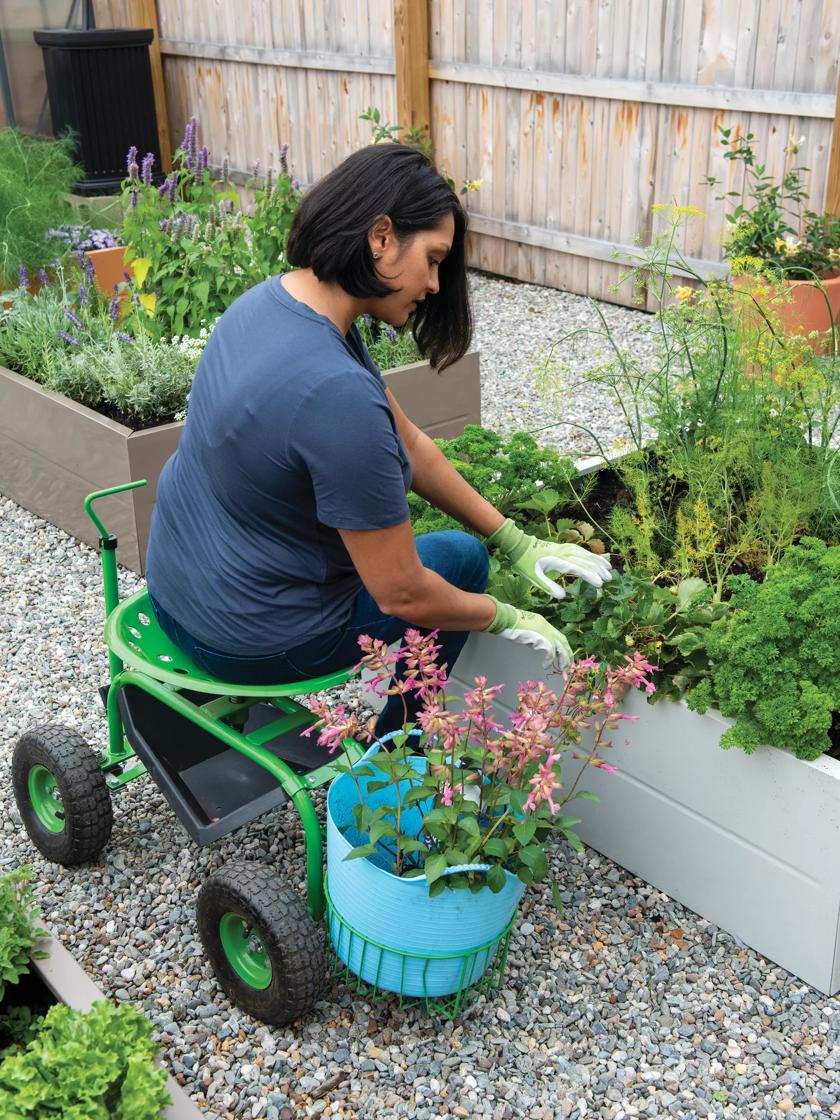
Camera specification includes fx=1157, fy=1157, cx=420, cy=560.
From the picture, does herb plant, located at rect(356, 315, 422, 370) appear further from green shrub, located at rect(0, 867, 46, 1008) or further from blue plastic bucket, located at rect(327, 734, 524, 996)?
green shrub, located at rect(0, 867, 46, 1008)

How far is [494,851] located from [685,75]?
14.6 ft

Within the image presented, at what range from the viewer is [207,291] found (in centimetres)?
391

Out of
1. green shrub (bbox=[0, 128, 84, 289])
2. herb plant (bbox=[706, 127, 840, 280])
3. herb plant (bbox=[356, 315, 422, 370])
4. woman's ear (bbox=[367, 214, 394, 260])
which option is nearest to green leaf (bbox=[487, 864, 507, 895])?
woman's ear (bbox=[367, 214, 394, 260])

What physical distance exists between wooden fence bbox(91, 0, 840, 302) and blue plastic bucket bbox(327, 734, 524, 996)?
3.72 meters

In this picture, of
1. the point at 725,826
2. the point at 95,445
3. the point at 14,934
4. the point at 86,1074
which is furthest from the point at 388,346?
the point at 86,1074

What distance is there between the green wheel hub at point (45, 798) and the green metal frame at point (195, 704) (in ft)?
0.40

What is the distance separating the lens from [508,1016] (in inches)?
80.0

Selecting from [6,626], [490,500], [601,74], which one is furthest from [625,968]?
[601,74]

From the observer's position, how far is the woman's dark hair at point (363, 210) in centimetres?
184

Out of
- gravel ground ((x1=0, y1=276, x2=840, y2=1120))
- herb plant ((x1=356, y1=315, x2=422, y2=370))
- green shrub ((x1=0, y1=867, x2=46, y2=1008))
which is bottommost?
gravel ground ((x1=0, y1=276, x2=840, y2=1120))

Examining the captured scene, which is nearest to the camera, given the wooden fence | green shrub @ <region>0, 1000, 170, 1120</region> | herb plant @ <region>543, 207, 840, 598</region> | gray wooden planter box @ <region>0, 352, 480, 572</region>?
green shrub @ <region>0, 1000, 170, 1120</region>

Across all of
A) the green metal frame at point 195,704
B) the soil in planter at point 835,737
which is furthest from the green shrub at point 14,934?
the soil in planter at point 835,737

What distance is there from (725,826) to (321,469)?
100 centimetres

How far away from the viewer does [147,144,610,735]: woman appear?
5.92 feet
